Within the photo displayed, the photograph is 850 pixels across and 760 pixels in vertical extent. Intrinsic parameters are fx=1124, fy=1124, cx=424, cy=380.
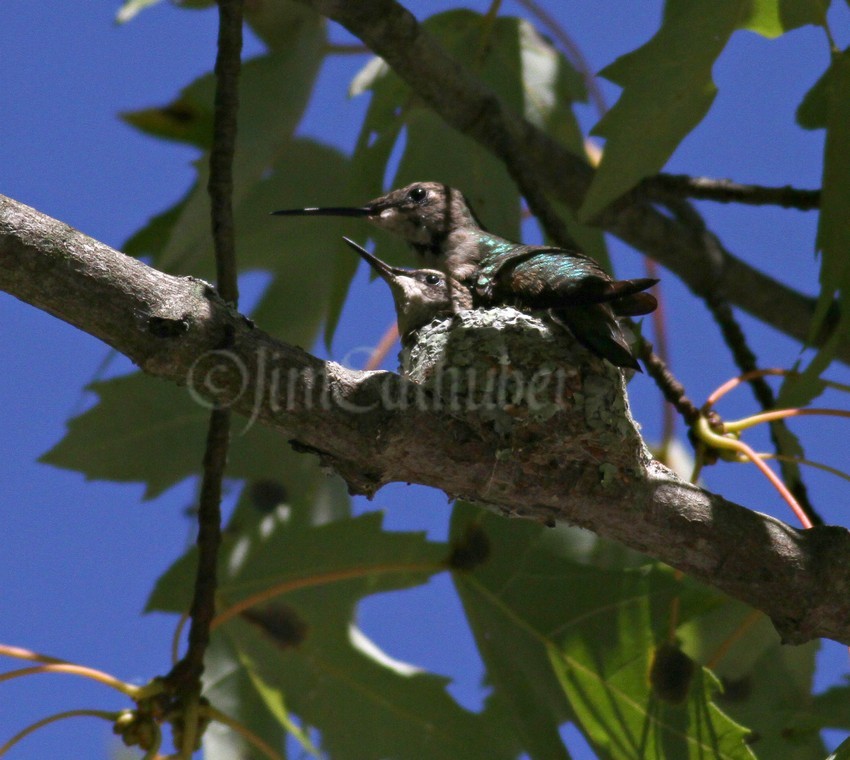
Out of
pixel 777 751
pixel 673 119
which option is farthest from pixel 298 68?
pixel 777 751

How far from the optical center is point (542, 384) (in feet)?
9.18

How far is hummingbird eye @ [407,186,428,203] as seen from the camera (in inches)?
154

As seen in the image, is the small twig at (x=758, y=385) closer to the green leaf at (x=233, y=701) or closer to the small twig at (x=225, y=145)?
the small twig at (x=225, y=145)

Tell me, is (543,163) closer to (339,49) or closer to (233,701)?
(339,49)

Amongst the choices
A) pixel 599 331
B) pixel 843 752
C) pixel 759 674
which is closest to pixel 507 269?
pixel 599 331

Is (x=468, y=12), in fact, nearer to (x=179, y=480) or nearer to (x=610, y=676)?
(x=179, y=480)

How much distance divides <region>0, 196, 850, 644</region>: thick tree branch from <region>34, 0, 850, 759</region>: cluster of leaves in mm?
378

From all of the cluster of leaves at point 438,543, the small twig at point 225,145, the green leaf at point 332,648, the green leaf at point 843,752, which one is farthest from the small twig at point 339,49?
the green leaf at point 843,752

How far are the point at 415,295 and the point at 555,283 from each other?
2.11ft

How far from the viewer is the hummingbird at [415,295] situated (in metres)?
3.38

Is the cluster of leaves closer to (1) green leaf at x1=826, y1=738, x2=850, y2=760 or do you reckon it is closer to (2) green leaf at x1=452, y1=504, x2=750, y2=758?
(2) green leaf at x1=452, y1=504, x2=750, y2=758

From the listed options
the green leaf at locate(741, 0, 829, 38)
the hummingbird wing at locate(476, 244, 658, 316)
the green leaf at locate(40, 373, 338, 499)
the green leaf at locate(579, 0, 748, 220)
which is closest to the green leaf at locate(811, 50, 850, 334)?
the green leaf at locate(741, 0, 829, 38)

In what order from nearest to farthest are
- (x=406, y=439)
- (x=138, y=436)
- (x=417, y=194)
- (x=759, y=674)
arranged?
(x=406, y=439) < (x=138, y=436) < (x=759, y=674) < (x=417, y=194)

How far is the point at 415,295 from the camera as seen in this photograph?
3.40m
